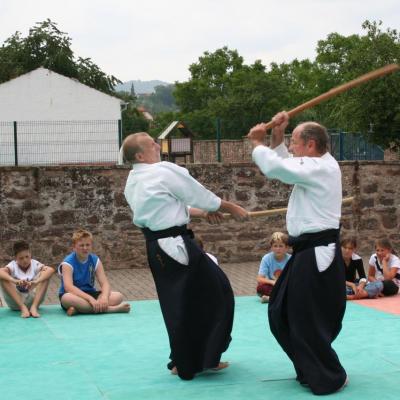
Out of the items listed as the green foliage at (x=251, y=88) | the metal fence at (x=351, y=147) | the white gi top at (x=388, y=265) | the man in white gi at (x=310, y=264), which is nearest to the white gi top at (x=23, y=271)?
the white gi top at (x=388, y=265)

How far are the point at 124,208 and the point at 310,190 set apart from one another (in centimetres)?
840

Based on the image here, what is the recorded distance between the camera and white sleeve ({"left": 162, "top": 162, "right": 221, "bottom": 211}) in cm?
621

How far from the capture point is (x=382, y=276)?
10773 mm

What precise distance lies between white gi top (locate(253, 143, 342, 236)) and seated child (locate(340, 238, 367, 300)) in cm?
449

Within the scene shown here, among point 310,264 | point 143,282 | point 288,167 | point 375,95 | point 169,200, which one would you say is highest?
point 375,95

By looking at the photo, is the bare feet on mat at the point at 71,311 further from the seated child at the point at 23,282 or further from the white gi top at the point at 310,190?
the white gi top at the point at 310,190

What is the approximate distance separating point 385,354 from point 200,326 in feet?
5.36

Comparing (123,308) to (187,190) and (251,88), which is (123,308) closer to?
(187,190)

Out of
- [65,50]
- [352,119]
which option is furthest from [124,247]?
[65,50]

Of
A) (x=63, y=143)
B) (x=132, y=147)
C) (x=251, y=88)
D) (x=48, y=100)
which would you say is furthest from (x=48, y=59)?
(x=132, y=147)

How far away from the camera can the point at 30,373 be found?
22.0 ft

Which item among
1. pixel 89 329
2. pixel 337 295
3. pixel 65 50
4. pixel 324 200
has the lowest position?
pixel 89 329

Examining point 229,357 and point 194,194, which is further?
point 229,357

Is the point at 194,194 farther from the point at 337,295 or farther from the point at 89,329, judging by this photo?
the point at 89,329
